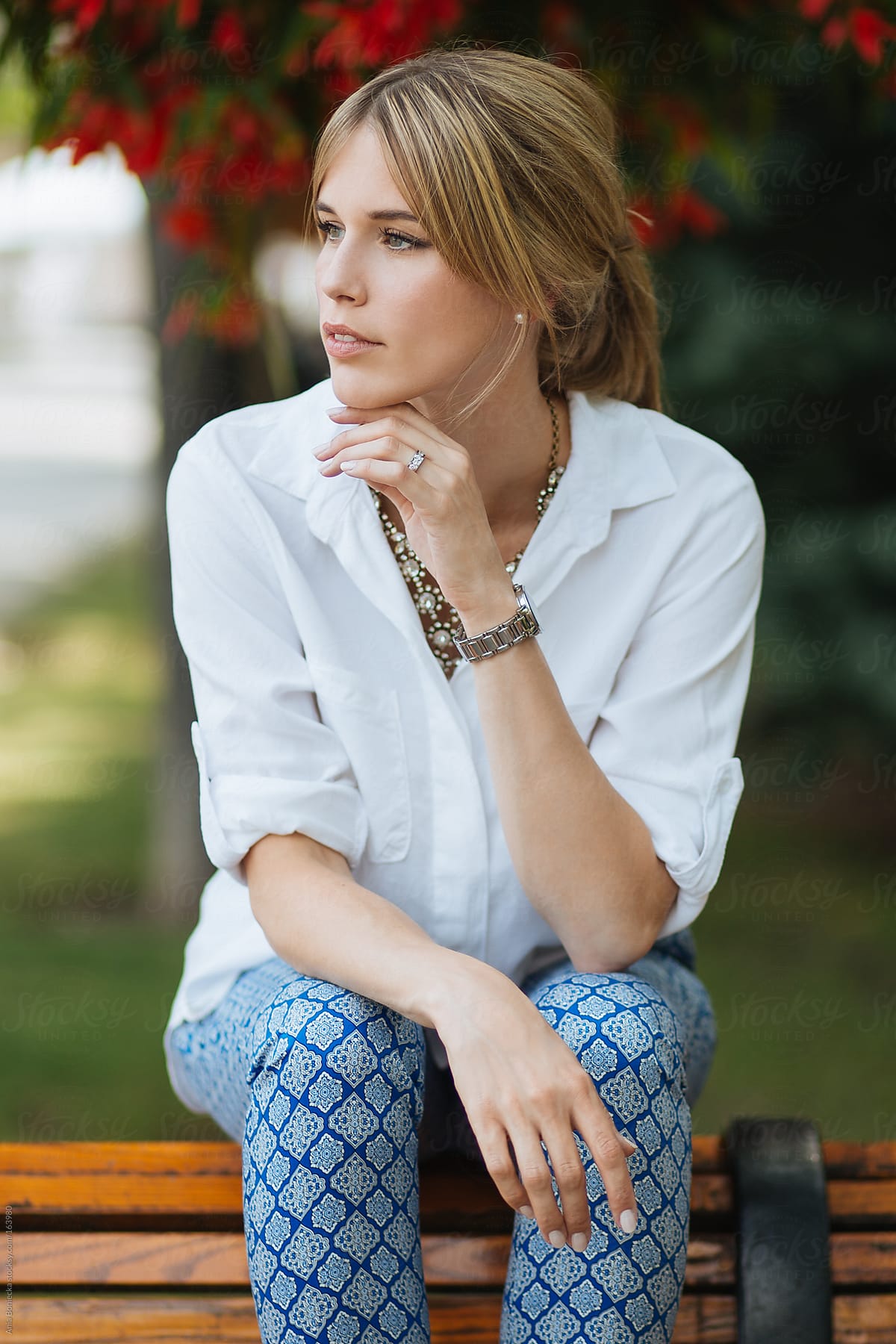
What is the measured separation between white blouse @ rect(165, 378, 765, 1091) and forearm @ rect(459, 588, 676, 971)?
0.26 ft

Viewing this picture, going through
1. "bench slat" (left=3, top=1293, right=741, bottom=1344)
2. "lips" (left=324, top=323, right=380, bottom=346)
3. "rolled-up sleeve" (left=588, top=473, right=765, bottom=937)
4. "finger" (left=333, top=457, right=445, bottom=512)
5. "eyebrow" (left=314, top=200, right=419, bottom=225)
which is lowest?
"bench slat" (left=3, top=1293, right=741, bottom=1344)

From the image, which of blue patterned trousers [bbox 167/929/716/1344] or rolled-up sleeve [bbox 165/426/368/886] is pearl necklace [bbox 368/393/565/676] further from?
blue patterned trousers [bbox 167/929/716/1344]

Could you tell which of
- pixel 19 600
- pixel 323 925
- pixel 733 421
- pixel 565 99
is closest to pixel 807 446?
pixel 733 421

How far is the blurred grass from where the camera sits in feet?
12.1

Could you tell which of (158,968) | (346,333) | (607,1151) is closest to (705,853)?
(607,1151)

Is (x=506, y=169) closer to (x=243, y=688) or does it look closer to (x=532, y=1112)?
(x=243, y=688)

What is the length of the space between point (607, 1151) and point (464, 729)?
23.3 inches

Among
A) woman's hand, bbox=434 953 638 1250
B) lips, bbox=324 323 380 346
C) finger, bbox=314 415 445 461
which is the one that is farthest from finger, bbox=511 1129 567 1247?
lips, bbox=324 323 380 346

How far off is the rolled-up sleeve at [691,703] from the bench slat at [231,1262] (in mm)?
439

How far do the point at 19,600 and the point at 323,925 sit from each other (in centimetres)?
771

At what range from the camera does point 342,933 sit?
5.37 ft

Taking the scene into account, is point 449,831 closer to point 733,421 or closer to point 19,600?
point 733,421

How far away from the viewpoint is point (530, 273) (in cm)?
177

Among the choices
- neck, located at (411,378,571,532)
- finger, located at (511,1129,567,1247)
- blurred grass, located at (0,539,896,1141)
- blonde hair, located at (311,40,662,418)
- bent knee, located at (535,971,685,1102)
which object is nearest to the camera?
finger, located at (511,1129,567,1247)
